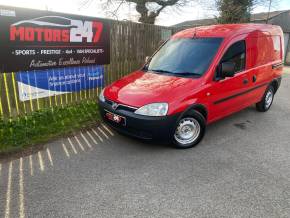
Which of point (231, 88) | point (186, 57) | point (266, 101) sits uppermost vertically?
point (186, 57)

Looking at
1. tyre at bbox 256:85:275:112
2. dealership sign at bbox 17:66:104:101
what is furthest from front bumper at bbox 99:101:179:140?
tyre at bbox 256:85:275:112

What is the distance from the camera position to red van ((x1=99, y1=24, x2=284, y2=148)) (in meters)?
3.67

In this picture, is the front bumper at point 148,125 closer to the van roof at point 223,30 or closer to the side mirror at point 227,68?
the side mirror at point 227,68

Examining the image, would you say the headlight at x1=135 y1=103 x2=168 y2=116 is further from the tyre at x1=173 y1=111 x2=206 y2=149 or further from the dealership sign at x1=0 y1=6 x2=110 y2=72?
the dealership sign at x1=0 y1=6 x2=110 y2=72

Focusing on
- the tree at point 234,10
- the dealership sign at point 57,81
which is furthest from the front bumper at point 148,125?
the tree at point 234,10

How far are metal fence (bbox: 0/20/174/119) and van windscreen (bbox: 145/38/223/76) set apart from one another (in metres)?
2.20

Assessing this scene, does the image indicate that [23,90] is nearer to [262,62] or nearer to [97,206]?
[97,206]

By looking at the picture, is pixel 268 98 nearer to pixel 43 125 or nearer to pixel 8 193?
pixel 43 125

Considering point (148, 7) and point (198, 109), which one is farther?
point (148, 7)

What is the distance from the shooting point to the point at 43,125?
4875mm

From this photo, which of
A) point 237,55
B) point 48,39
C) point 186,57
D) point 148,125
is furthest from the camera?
point 48,39

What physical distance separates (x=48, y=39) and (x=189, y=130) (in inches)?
143

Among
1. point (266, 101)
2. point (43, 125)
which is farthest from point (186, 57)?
point (43, 125)

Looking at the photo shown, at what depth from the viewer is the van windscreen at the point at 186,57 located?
429 centimetres
